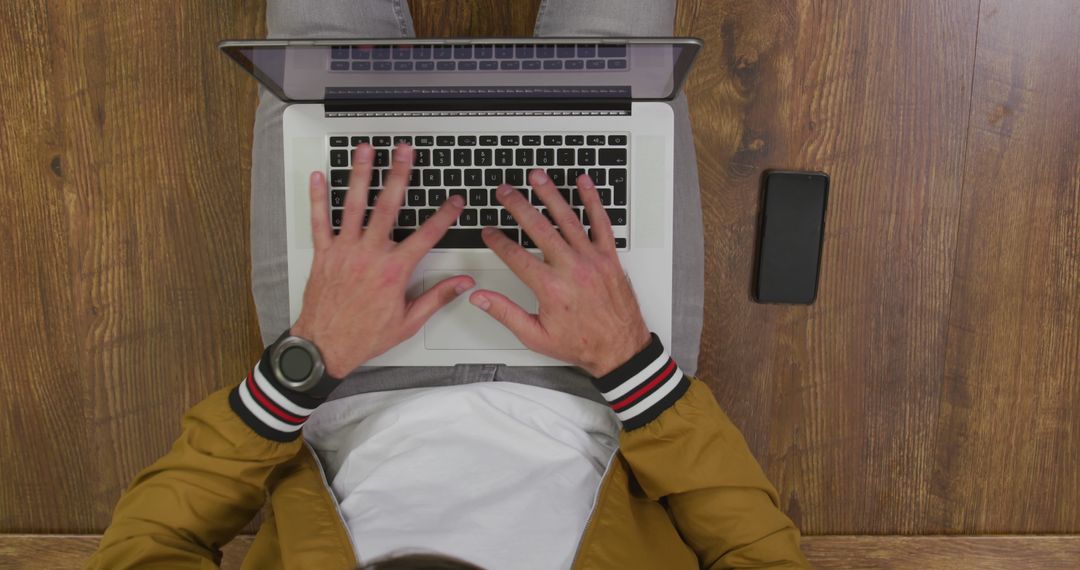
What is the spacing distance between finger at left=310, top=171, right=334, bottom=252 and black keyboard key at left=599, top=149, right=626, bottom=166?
30 centimetres

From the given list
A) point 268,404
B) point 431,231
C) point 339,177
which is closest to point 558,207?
point 431,231

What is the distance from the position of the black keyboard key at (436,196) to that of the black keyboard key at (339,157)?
10cm

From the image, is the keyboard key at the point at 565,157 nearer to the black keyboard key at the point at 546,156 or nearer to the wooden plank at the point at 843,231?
the black keyboard key at the point at 546,156

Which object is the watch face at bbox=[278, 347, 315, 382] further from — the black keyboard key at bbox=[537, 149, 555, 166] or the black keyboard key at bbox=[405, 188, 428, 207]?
the black keyboard key at bbox=[537, 149, 555, 166]

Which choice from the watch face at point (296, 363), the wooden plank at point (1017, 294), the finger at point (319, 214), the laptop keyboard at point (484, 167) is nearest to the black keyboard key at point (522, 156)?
the laptop keyboard at point (484, 167)

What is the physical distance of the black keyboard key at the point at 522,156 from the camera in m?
0.75

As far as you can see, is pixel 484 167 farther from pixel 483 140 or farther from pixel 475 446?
pixel 475 446

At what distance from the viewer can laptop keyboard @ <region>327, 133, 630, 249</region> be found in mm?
752

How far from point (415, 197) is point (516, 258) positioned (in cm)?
14

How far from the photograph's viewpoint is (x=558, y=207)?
0.72 metres

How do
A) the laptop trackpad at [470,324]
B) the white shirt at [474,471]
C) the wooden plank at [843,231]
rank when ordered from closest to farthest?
the white shirt at [474,471]
the laptop trackpad at [470,324]
the wooden plank at [843,231]

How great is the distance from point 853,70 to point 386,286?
0.76 meters

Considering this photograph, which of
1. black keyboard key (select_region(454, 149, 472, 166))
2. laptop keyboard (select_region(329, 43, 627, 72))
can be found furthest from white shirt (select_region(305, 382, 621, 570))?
laptop keyboard (select_region(329, 43, 627, 72))

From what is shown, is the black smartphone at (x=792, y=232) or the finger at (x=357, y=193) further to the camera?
the black smartphone at (x=792, y=232)
